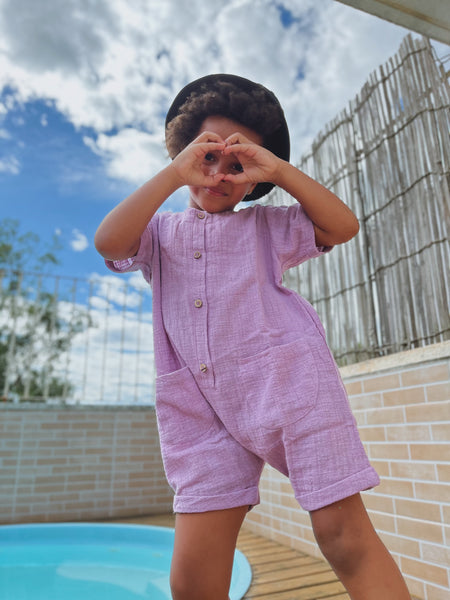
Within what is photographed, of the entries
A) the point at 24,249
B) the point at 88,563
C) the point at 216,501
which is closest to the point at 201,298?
the point at 216,501

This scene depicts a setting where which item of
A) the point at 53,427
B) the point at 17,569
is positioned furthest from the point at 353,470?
the point at 53,427

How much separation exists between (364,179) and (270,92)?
158 cm

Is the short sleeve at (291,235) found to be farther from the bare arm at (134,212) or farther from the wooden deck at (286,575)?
the wooden deck at (286,575)

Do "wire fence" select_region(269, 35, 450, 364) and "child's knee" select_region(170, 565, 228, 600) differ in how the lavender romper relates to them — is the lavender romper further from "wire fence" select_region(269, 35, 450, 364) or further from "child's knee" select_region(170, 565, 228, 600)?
"wire fence" select_region(269, 35, 450, 364)

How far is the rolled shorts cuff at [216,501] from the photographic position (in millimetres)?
963

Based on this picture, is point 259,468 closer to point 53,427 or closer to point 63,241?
point 53,427

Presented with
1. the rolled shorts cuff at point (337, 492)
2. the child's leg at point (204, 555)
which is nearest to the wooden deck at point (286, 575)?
the child's leg at point (204, 555)

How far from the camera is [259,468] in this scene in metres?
1.03

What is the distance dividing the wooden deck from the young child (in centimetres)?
126

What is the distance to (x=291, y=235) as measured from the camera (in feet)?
3.52

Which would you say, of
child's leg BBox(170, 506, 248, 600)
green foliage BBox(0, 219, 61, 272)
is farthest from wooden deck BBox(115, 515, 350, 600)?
green foliage BBox(0, 219, 61, 272)

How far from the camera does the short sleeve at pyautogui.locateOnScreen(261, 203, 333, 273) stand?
1.06 meters

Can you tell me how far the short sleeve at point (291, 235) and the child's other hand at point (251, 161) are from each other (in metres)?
0.11

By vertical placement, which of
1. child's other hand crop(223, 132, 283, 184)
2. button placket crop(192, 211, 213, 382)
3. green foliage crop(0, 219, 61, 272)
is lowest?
button placket crop(192, 211, 213, 382)
